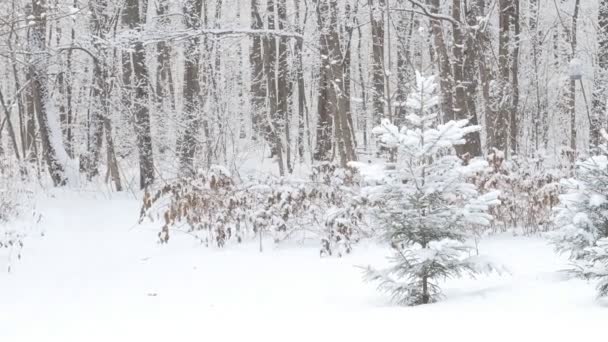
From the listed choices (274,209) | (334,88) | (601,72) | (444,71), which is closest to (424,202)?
(274,209)

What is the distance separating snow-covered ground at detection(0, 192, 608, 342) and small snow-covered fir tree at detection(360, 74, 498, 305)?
24 cm

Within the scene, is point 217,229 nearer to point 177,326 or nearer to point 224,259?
point 224,259

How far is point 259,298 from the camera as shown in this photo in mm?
5246

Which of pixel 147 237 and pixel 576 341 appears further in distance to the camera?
pixel 147 237

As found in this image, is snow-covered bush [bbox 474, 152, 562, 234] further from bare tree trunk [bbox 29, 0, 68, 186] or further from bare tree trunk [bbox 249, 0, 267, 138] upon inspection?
bare tree trunk [bbox 249, 0, 267, 138]

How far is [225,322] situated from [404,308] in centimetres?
121

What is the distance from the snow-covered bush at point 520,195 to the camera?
289 inches

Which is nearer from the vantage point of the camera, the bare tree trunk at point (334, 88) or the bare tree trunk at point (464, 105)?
the bare tree trunk at point (464, 105)

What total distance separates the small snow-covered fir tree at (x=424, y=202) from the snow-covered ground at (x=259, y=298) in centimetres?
24

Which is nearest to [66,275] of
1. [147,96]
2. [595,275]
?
[595,275]

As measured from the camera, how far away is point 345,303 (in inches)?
189

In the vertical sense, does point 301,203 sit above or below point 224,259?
above

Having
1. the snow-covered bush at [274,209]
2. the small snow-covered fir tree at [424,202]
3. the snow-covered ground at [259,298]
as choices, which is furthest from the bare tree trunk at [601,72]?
the small snow-covered fir tree at [424,202]

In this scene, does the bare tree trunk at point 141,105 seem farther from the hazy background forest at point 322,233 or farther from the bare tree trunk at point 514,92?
the bare tree trunk at point 514,92
